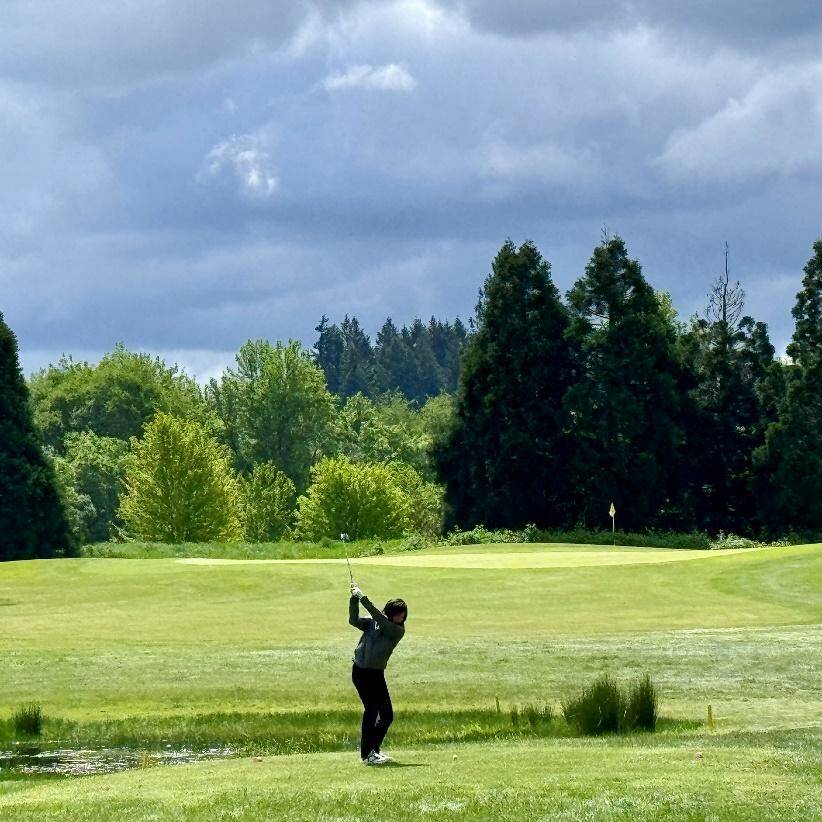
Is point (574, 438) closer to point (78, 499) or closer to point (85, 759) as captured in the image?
point (78, 499)

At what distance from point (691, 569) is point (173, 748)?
34.6 metres

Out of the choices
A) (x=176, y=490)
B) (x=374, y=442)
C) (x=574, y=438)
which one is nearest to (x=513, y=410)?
(x=574, y=438)

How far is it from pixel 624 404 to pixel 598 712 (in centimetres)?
7387

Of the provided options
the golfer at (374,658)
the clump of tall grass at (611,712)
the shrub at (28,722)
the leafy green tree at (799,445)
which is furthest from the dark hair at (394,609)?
the leafy green tree at (799,445)

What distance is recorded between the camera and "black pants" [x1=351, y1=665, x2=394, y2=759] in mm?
19031

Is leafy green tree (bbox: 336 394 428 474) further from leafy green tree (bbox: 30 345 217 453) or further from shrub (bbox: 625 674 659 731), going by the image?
shrub (bbox: 625 674 659 731)

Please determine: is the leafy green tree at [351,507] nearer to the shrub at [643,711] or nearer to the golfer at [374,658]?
the shrub at [643,711]

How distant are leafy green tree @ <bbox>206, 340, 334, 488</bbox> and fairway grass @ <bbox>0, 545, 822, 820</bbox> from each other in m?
80.8

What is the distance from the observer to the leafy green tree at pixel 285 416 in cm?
15350

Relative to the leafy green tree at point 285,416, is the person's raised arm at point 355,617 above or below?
below

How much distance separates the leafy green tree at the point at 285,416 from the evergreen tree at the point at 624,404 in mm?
55796

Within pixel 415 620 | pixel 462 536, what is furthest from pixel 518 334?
pixel 415 620

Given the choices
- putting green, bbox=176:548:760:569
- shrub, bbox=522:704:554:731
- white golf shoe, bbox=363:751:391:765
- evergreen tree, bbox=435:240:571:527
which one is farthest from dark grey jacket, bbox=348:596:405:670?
evergreen tree, bbox=435:240:571:527

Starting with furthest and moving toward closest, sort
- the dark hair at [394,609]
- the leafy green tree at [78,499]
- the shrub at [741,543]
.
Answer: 1. the leafy green tree at [78,499]
2. the shrub at [741,543]
3. the dark hair at [394,609]
